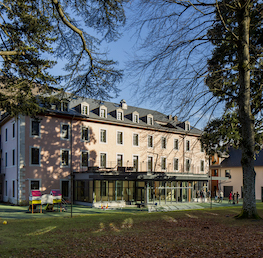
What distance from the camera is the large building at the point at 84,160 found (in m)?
32.7

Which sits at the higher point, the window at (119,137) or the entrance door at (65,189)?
the window at (119,137)

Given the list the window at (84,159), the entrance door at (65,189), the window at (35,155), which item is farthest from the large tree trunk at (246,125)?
the window at (84,159)

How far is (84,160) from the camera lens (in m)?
37.3

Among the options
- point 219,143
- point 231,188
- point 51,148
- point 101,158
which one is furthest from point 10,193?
point 231,188

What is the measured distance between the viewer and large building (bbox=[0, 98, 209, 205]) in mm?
32688

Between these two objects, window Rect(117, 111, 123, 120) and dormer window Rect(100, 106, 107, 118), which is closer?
dormer window Rect(100, 106, 107, 118)

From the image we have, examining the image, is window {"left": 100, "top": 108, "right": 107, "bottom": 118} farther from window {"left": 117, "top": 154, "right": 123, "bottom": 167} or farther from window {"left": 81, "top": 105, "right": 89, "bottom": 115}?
window {"left": 117, "top": 154, "right": 123, "bottom": 167}

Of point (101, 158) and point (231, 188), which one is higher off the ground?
point (101, 158)

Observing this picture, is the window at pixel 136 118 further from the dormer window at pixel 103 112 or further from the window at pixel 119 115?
the dormer window at pixel 103 112

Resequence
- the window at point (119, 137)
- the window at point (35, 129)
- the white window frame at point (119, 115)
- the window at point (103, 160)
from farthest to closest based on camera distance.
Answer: the white window frame at point (119, 115), the window at point (119, 137), the window at point (103, 160), the window at point (35, 129)

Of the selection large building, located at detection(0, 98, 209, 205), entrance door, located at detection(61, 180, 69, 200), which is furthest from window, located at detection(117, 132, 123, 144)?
entrance door, located at detection(61, 180, 69, 200)

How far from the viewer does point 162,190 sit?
37.4 metres

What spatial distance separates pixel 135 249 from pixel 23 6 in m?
10.9

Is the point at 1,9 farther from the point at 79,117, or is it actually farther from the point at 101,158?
the point at 101,158
